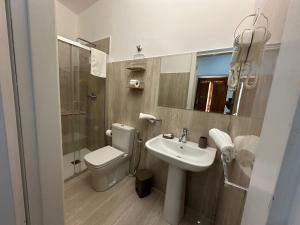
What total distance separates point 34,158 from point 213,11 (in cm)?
167

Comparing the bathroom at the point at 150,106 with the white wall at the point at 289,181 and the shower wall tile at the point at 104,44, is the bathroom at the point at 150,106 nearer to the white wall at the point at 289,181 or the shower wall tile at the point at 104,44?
the shower wall tile at the point at 104,44

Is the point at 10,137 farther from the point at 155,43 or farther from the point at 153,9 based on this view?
the point at 153,9

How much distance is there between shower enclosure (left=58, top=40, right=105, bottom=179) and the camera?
7.03 feet

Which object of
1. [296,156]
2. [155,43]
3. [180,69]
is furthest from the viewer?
[155,43]

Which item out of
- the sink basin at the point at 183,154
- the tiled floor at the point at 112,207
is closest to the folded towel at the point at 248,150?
the sink basin at the point at 183,154

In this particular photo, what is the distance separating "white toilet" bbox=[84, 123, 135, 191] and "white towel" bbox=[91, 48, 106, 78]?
839 mm

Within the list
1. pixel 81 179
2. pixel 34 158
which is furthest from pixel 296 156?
pixel 81 179

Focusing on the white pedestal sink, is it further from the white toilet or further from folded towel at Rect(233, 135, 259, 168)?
the white toilet

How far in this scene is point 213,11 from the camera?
49.0 inches

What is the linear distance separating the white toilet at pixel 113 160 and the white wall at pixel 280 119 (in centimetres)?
163

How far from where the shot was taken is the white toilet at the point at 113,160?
1650 mm

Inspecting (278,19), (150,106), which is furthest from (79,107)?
(278,19)

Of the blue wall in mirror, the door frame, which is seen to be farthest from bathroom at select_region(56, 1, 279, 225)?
the door frame

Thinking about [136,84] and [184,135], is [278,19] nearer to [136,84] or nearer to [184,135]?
[184,135]
